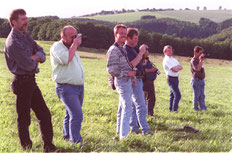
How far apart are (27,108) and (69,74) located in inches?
34.0

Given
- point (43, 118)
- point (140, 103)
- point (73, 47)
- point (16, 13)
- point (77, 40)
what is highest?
point (16, 13)

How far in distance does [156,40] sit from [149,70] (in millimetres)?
58941

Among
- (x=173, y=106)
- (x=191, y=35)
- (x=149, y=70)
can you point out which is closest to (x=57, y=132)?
A: (x=149, y=70)

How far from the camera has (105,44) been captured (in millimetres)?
56188

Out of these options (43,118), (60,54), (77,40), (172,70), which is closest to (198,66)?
(172,70)

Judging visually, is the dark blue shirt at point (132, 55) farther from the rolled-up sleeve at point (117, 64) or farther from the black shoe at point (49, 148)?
the black shoe at point (49, 148)

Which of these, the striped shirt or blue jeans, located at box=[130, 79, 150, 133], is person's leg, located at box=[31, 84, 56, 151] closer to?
the striped shirt

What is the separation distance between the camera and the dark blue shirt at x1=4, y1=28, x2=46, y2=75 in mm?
3396

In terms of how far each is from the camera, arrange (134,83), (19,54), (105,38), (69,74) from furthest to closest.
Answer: (105,38)
(134,83)
(69,74)
(19,54)

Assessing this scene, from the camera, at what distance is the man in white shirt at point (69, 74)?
3977mm

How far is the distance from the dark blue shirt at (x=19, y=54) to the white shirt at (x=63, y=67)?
0.45m

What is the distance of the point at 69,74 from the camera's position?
404 cm

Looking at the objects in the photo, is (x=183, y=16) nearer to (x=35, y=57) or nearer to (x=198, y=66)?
(x=198, y=66)

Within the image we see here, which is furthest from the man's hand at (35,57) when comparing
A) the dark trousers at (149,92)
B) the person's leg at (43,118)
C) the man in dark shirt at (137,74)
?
the dark trousers at (149,92)
